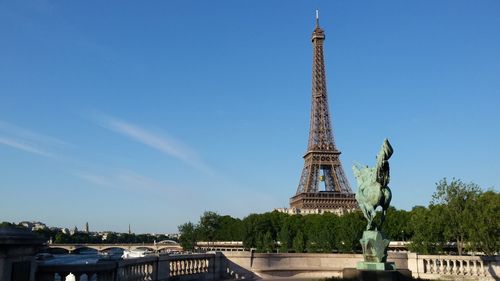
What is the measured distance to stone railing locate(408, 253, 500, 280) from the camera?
22.7m

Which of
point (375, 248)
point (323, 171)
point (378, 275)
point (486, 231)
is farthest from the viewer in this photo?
point (323, 171)

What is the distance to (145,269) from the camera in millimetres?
18172

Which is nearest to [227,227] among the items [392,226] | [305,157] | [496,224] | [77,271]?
[305,157]

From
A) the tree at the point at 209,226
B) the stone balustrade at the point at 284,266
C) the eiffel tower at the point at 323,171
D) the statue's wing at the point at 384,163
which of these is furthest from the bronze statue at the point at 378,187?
the tree at the point at 209,226

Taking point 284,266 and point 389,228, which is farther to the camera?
point 389,228

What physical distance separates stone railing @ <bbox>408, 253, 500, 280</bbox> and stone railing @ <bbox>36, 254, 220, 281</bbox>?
405 inches

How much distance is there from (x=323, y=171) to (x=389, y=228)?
2578 cm

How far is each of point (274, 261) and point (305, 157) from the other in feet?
274

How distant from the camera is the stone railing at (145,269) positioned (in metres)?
10.1

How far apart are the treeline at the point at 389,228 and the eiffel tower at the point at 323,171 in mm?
6660

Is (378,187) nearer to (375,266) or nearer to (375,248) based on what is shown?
(375,248)

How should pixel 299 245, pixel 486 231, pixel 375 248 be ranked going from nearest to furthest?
pixel 375 248 → pixel 486 231 → pixel 299 245

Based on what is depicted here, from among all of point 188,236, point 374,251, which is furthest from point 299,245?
point 374,251

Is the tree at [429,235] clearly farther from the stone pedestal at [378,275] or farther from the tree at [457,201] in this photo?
the stone pedestal at [378,275]
